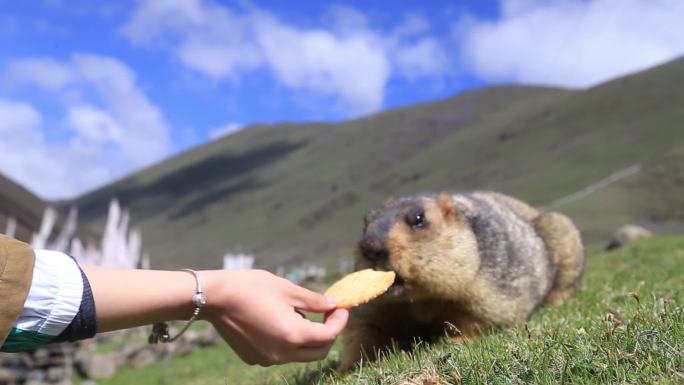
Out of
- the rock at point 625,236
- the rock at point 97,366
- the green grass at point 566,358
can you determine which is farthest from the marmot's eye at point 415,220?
the rock at point 625,236

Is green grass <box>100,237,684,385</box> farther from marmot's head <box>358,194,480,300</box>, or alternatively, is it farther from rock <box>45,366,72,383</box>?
rock <box>45,366,72,383</box>

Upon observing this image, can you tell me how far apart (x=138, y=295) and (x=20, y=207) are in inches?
1731

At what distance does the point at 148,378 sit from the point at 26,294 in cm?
1861

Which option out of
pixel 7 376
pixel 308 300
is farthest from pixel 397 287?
pixel 7 376

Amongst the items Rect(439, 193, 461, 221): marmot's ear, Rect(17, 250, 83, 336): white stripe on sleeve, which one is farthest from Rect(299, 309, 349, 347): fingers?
Rect(439, 193, 461, 221): marmot's ear

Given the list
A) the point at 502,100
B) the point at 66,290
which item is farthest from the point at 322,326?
the point at 502,100

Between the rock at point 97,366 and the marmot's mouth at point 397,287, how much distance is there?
1856 cm

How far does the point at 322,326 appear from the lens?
172 inches

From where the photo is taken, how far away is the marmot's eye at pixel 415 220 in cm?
644

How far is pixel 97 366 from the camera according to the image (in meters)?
22.4

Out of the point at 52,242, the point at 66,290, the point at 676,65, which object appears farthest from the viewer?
the point at 676,65

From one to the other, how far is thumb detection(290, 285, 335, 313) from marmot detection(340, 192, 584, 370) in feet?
4.90

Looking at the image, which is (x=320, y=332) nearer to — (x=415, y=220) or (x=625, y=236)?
(x=415, y=220)

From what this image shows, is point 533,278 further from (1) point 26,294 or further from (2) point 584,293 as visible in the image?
(1) point 26,294
